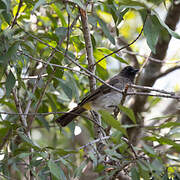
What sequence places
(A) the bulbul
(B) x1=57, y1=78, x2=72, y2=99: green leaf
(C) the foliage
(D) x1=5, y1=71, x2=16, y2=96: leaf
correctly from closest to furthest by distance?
(C) the foliage < (D) x1=5, y1=71, x2=16, y2=96: leaf < (B) x1=57, y1=78, x2=72, y2=99: green leaf < (A) the bulbul

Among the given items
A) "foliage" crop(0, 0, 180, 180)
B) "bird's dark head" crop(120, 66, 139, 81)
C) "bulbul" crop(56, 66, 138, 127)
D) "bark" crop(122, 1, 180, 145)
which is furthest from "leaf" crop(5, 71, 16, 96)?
"bird's dark head" crop(120, 66, 139, 81)

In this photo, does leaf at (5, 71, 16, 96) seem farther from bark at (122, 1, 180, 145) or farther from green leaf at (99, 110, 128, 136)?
bark at (122, 1, 180, 145)

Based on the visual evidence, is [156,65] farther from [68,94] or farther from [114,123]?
[114,123]

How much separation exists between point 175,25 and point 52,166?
12.0 feet

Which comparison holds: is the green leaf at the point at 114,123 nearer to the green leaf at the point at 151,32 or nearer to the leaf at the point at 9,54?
the green leaf at the point at 151,32

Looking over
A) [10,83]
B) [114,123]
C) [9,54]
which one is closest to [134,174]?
[114,123]

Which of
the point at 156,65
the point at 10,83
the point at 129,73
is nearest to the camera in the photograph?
the point at 10,83

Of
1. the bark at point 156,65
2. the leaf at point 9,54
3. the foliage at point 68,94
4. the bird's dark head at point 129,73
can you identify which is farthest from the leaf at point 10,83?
the bird's dark head at point 129,73

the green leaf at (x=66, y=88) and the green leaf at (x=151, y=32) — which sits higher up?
the green leaf at (x=151, y=32)

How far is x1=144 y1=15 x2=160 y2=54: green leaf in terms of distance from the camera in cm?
260

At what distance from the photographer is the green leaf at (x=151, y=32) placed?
260 cm

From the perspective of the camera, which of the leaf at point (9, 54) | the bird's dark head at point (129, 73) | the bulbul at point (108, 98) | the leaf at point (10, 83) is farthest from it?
the bird's dark head at point (129, 73)

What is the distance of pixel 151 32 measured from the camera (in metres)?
2.63

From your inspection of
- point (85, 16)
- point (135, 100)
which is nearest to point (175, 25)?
point (135, 100)
